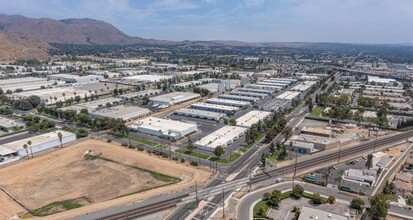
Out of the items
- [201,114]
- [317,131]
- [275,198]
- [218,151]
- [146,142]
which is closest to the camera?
[275,198]

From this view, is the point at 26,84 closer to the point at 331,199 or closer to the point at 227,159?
the point at 227,159

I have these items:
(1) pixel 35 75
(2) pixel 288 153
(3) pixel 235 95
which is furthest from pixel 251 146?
(1) pixel 35 75

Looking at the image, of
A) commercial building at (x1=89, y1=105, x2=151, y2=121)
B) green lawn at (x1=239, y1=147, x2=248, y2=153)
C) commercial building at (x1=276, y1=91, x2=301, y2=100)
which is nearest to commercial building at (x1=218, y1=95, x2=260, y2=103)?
commercial building at (x1=276, y1=91, x2=301, y2=100)

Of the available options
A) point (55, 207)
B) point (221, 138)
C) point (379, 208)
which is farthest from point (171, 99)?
point (379, 208)

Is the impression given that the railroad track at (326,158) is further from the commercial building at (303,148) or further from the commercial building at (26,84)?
the commercial building at (26,84)

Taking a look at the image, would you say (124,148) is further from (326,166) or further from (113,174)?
(326,166)

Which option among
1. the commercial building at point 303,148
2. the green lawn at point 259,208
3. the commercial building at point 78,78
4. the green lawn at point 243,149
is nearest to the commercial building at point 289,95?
the commercial building at point 303,148
